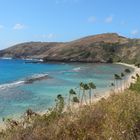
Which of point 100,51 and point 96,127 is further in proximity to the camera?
point 100,51

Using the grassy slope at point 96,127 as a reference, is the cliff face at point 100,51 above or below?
below

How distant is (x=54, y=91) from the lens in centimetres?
5569

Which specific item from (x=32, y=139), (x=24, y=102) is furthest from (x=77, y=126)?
(x=24, y=102)

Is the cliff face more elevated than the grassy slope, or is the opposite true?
the grassy slope

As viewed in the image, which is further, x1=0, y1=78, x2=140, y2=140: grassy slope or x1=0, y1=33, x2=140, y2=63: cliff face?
x1=0, y1=33, x2=140, y2=63: cliff face

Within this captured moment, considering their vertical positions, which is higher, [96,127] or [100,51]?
[96,127]

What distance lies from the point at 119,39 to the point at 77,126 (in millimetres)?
191802

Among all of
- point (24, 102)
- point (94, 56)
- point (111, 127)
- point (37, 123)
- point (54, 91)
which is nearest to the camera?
point (111, 127)

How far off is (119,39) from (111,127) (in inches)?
7590

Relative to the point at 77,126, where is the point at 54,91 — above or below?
below

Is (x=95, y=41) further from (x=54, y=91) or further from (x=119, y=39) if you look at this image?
(x=54, y=91)

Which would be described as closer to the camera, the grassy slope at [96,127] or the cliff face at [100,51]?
the grassy slope at [96,127]

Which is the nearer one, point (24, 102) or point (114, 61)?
point (24, 102)

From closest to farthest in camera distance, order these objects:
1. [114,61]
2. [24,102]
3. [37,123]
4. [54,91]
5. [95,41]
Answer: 1. [37,123]
2. [24,102]
3. [54,91]
4. [114,61]
5. [95,41]
